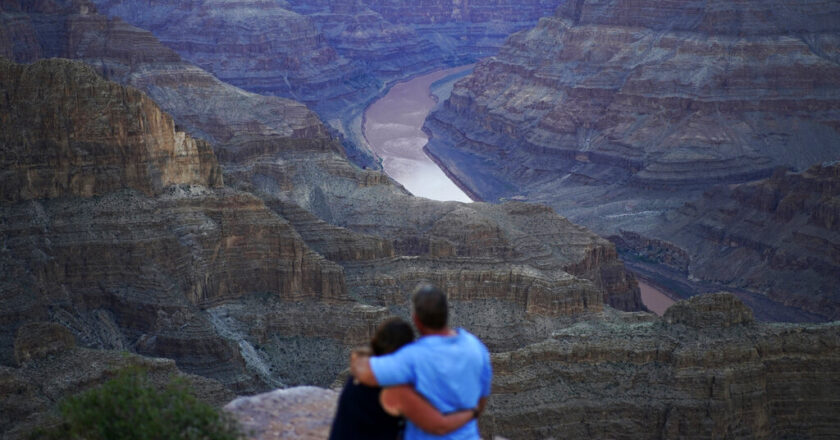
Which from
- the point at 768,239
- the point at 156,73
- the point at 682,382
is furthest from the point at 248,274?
the point at 156,73

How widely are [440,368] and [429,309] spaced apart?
100 cm

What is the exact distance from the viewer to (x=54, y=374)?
Result: 45.8 metres

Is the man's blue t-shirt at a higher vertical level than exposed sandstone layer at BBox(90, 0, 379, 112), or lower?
lower

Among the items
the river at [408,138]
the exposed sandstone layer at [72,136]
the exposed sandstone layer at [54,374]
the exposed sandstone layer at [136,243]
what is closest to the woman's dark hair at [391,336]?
the exposed sandstone layer at [54,374]

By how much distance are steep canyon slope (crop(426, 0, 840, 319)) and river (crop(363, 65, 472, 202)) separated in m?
3.32

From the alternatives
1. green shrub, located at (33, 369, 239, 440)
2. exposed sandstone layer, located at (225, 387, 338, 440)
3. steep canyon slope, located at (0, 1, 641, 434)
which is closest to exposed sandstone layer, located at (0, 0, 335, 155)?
steep canyon slope, located at (0, 1, 641, 434)

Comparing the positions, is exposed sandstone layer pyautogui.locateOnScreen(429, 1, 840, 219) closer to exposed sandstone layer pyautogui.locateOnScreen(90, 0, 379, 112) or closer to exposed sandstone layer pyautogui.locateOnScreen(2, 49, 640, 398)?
exposed sandstone layer pyautogui.locateOnScreen(90, 0, 379, 112)

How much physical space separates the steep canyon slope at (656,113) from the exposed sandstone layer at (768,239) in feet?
5.48

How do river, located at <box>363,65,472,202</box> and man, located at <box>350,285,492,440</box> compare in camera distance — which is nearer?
man, located at <box>350,285,492,440</box>

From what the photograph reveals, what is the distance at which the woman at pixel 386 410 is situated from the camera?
19062mm

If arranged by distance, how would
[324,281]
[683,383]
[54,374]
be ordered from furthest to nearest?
[324,281]
[683,383]
[54,374]

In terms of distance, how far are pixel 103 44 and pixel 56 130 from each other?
54.4 metres

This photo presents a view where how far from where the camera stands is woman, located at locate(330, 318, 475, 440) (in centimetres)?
1906

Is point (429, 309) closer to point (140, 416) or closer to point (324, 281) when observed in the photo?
point (140, 416)
